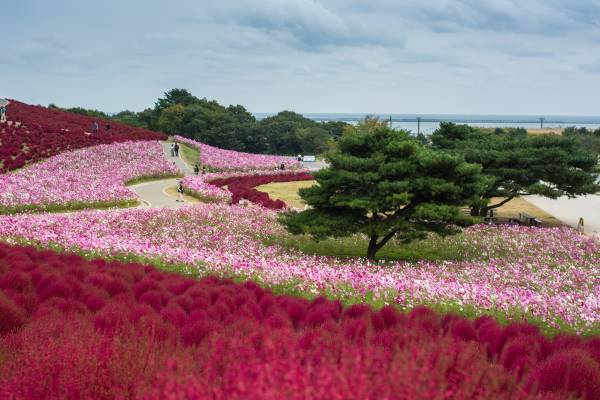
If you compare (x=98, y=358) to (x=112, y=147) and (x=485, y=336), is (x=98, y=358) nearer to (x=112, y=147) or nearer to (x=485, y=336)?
(x=485, y=336)

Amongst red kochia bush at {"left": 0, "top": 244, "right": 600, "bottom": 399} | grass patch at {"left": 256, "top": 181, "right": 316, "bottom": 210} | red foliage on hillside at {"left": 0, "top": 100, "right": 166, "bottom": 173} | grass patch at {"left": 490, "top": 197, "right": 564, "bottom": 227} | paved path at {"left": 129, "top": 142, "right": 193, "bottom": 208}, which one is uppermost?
red foliage on hillside at {"left": 0, "top": 100, "right": 166, "bottom": 173}

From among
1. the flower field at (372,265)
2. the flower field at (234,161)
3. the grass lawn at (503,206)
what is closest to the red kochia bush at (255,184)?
the grass lawn at (503,206)

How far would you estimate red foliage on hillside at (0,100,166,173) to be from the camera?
93.9ft

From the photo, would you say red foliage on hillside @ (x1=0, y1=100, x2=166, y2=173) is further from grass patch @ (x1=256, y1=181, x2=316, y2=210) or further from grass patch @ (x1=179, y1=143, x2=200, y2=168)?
grass patch @ (x1=256, y1=181, x2=316, y2=210)

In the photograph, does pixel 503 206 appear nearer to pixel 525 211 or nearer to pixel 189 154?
pixel 525 211

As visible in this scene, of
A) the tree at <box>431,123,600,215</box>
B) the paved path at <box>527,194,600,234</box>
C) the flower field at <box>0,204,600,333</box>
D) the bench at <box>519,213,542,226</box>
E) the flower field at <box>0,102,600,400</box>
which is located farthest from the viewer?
the paved path at <box>527,194,600,234</box>

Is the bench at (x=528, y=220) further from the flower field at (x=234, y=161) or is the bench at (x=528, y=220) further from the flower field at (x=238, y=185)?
the flower field at (x=234, y=161)

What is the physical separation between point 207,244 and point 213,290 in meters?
8.20

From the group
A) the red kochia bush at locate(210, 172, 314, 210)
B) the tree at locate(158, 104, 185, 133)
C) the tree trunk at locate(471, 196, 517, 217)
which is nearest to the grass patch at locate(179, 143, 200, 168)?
the red kochia bush at locate(210, 172, 314, 210)

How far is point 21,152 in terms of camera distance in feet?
95.5

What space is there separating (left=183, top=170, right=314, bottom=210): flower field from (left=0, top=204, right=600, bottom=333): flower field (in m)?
2.42

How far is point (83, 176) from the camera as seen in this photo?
26562 mm

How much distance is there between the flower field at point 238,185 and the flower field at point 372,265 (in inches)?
95.4

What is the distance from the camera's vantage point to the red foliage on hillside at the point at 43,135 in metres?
28.6
